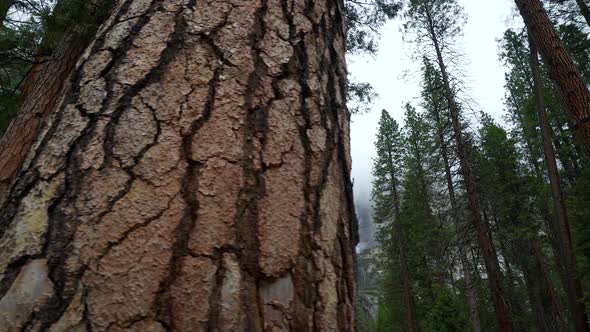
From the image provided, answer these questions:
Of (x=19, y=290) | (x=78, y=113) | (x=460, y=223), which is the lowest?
(x=19, y=290)

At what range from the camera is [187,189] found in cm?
85

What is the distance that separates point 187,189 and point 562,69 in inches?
234

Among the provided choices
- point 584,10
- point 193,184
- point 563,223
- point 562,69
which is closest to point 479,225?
point 563,223

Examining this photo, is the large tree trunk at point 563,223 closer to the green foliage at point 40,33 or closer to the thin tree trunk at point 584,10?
the thin tree trunk at point 584,10

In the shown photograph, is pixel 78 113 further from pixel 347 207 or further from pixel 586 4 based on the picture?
pixel 586 4

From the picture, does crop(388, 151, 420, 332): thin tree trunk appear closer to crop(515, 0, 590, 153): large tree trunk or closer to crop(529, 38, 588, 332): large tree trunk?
crop(529, 38, 588, 332): large tree trunk

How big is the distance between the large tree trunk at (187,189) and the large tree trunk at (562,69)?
5.23 metres

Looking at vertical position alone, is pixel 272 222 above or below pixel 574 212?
below

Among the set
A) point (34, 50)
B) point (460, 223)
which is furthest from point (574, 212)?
point (34, 50)

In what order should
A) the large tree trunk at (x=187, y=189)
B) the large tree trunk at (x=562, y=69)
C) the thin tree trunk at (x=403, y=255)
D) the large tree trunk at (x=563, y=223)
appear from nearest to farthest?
the large tree trunk at (x=187, y=189)
the large tree trunk at (x=562, y=69)
the large tree trunk at (x=563, y=223)
the thin tree trunk at (x=403, y=255)

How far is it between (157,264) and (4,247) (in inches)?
13.0

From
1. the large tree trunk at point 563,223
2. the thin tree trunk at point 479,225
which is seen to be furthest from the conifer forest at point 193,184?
the large tree trunk at point 563,223

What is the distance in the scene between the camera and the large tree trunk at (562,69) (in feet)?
16.4

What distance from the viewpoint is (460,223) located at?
13.2 metres
